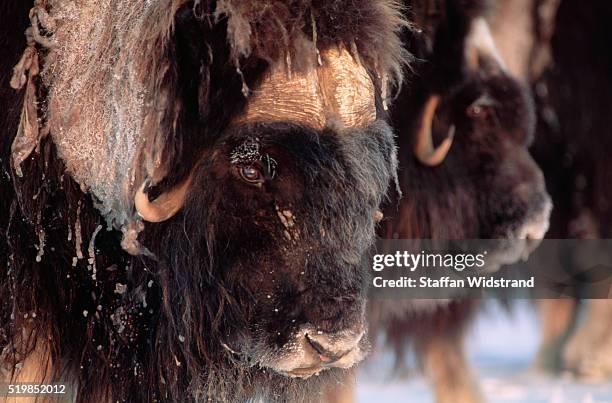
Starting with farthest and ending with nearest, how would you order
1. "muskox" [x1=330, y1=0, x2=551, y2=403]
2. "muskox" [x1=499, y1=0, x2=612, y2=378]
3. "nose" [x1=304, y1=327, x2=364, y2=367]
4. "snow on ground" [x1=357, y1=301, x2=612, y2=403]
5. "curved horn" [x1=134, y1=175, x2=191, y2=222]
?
"muskox" [x1=499, y1=0, x2=612, y2=378]
"snow on ground" [x1=357, y1=301, x2=612, y2=403]
"muskox" [x1=330, y1=0, x2=551, y2=403]
"curved horn" [x1=134, y1=175, x2=191, y2=222]
"nose" [x1=304, y1=327, x2=364, y2=367]

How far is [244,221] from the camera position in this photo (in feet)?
7.43

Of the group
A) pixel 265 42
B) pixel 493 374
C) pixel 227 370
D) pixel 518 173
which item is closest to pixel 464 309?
pixel 493 374

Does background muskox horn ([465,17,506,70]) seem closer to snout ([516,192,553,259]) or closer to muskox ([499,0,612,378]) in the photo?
snout ([516,192,553,259])

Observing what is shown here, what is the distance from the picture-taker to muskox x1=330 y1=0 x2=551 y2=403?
3.84 meters

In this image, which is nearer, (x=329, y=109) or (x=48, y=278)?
(x=329, y=109)

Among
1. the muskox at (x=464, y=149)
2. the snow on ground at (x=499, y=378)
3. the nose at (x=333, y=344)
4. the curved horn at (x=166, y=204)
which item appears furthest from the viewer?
the snow on ground at (x=499, y=378)

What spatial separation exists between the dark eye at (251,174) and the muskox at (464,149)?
1581 millimetres

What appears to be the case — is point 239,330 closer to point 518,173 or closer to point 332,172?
point 332,172

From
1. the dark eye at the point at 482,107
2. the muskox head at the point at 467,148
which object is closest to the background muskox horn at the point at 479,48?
the muskox head at the point at 467,148

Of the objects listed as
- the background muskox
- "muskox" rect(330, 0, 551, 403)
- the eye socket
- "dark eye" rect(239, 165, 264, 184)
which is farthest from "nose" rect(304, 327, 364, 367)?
the background muskox

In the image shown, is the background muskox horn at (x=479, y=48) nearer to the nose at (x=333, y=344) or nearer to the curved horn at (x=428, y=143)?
the curved horn at (x=428, y=143)

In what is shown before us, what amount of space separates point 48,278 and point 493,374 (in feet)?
8.35

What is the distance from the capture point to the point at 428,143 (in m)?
3.87

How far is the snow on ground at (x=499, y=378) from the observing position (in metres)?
4.23
